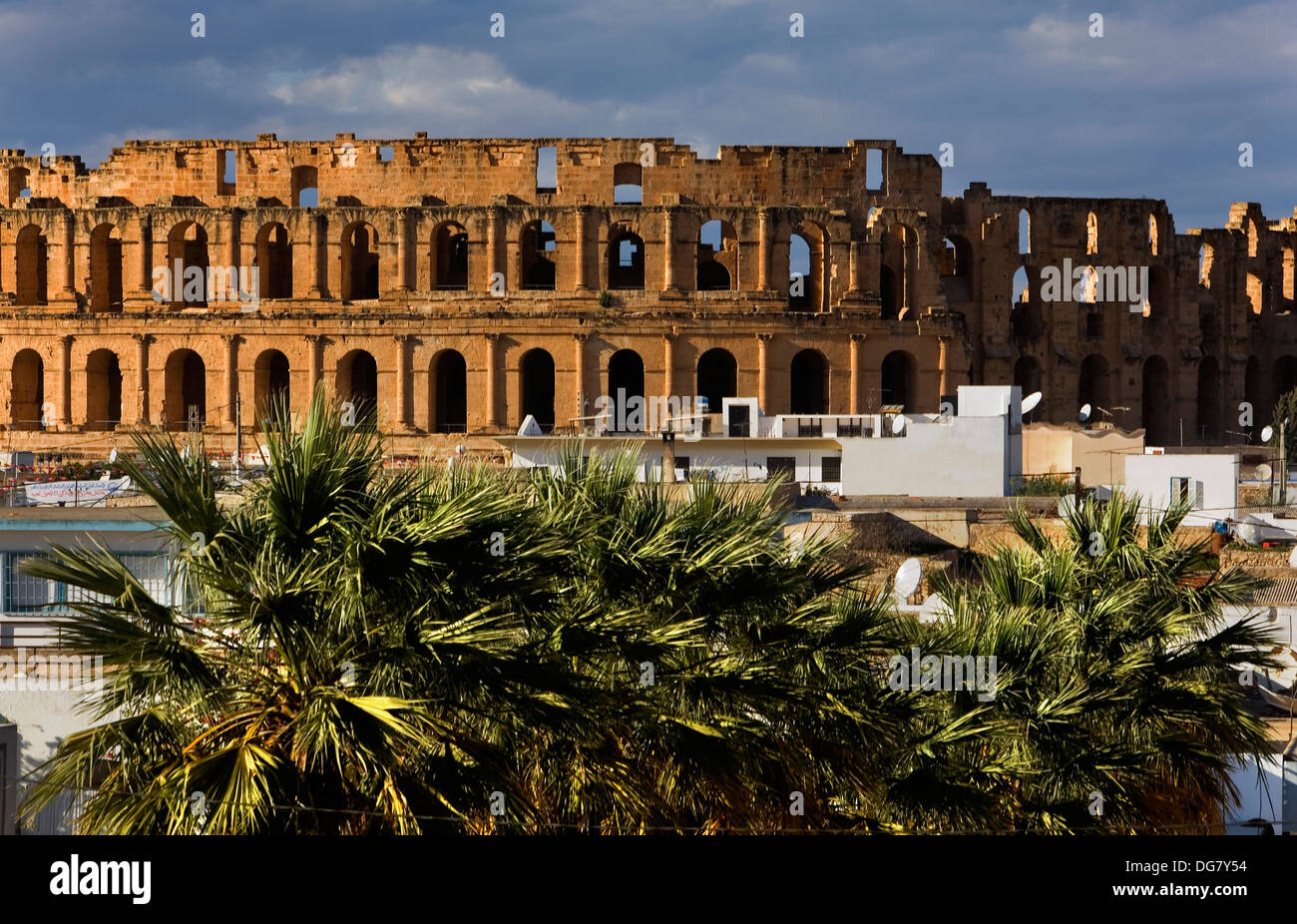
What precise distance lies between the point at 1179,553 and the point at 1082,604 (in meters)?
1.60

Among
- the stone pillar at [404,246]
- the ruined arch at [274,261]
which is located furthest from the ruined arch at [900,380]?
the ruined arch at [274,261]

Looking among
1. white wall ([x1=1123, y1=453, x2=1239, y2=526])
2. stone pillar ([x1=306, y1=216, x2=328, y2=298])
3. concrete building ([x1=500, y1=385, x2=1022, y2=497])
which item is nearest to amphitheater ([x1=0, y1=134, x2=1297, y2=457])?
stone pillar ([x1=306, y1=216, x2=328, y2=298])

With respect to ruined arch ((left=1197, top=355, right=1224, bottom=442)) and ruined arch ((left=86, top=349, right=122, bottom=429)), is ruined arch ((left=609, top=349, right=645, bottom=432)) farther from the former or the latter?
ruined arch ((left=1197, top=355, right=1224, bottom=442))

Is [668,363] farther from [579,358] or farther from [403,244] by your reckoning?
[403,244]

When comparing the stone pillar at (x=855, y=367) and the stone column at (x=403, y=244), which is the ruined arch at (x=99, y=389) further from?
the stone pillar at (x=855, y=367)

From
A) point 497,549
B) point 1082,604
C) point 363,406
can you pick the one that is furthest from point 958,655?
point 363,406

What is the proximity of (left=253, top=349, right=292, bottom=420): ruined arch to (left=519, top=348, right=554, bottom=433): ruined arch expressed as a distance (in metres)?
8.06

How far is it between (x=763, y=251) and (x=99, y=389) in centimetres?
2301

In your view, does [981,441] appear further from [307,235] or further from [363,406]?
[307,235]

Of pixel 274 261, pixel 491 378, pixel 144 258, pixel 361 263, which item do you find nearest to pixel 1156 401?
pixel 491 378

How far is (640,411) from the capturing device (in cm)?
4769

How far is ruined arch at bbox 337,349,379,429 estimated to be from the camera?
159 ft
